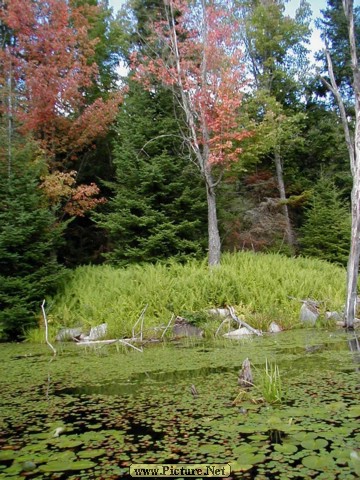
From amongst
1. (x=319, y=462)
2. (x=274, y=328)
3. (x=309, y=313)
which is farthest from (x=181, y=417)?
(x=309, y=313)

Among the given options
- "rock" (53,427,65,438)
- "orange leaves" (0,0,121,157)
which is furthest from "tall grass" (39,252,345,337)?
"rock" (53,427,65,438)

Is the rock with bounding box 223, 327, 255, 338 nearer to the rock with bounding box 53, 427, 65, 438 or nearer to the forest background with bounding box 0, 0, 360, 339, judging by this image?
the forest background with bounding box 0, 0, 360, 339

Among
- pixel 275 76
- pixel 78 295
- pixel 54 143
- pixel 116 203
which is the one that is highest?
pixel 275 76

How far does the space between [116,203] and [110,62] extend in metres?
7.21

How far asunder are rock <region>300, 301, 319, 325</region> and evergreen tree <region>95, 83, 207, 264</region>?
11.3 feet

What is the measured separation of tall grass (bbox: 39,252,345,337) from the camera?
303 inches

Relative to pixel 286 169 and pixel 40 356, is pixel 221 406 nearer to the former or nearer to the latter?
pixel 40 356

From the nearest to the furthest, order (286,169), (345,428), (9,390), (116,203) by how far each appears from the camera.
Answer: (345,428)
(9,390)
(116,203)
(286,169)

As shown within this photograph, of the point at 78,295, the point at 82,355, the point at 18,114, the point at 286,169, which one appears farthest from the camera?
the point at 286,169

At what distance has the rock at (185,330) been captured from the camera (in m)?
7.21

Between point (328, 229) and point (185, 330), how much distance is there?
7795 millimetres

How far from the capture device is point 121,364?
197 inches

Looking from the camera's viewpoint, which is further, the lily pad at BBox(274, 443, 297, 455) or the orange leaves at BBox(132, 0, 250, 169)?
the orange leaves at BBox(132, 0, 250, 169)

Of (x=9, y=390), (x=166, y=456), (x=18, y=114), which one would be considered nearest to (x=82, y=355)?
(x=9, y=390)
